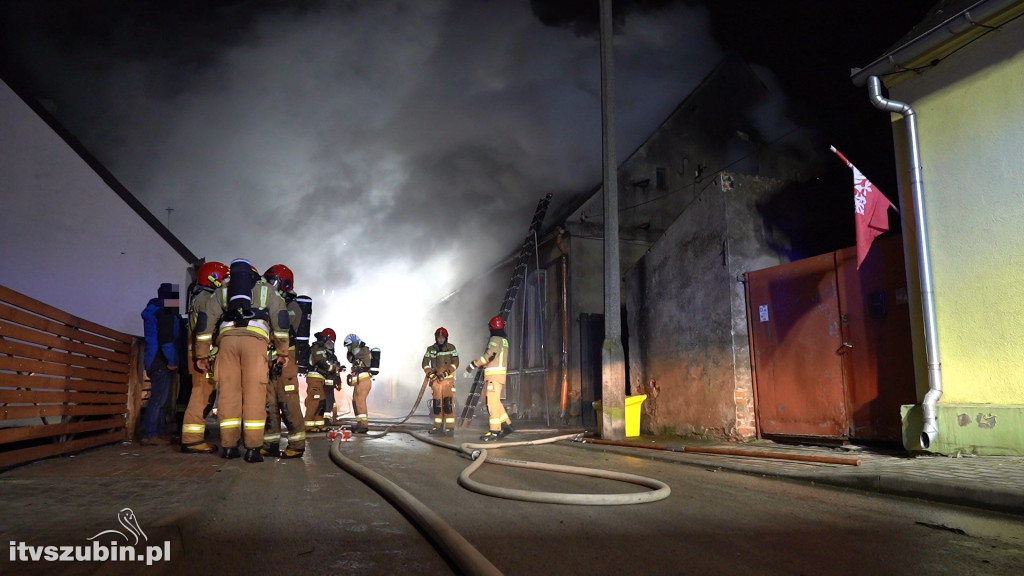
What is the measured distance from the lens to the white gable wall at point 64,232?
33.2 ft

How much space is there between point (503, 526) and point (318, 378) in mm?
8293

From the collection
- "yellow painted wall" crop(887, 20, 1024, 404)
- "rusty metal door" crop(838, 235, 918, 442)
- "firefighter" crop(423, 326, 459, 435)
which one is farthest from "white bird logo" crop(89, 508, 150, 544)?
"firefighter" crop(423, 326, 459, 435)

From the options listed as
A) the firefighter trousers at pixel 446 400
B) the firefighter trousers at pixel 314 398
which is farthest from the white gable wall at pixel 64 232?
the firefighter trousers at pixel 446 400

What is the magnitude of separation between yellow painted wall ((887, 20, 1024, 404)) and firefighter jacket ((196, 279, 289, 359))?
6.37 meters

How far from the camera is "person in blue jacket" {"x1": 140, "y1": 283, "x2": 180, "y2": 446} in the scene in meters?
7.75

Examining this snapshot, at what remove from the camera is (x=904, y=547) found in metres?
2.83

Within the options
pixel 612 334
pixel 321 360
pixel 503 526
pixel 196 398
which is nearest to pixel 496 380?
pixel 612 334

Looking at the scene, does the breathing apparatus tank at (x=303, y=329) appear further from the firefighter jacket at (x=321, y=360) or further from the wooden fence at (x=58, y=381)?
the firefighter jacket at (x=321, y=360)

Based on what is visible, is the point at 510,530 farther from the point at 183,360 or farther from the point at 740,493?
the point at 183,360

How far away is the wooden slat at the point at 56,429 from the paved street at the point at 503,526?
326 millimetres

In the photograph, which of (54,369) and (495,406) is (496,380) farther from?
(54,369)

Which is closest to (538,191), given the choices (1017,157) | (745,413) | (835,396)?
(745,413)

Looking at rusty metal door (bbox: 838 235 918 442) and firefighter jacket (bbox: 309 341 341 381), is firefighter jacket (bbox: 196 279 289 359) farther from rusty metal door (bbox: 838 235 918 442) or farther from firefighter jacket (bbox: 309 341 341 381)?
rusty metal door (bbox: 838 235 918 442)

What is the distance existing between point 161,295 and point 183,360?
0.89 metres
